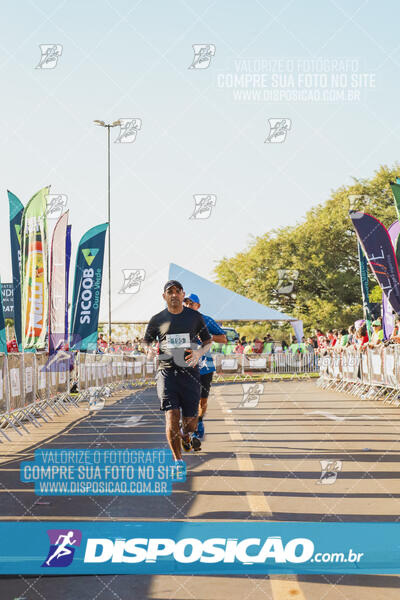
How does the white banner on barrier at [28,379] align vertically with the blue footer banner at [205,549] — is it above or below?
above

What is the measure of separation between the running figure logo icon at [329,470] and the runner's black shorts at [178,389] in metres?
1.47

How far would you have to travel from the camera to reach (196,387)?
27.9 feet

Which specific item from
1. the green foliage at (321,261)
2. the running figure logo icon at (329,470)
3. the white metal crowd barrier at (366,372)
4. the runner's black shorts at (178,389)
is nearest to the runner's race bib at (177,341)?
the runner's black shorts at (178,389)

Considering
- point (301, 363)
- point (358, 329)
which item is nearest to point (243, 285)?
point (301, 363)

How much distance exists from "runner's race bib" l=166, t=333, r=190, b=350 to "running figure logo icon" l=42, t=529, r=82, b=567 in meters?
2.91

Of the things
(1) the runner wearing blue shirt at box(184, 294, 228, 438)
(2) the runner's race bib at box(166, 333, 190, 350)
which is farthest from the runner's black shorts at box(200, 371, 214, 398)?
(2) the runner's race bib at box(166, 333, 190, 350)

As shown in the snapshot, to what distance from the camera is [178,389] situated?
27.5 feet

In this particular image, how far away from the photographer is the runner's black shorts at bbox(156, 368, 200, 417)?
27.2ft

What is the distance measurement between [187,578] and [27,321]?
14888mm

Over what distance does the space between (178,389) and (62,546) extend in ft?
10.7

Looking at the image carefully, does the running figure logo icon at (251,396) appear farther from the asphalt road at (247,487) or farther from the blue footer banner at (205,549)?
the blue footer banner at (205,549)

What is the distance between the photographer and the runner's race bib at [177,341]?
8.34 m

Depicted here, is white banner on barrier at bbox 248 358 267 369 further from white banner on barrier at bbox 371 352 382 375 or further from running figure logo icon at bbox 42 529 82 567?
running figure logo icon at bbox 42 529 82 567

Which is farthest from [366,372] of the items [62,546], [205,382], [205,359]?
[62,546]
